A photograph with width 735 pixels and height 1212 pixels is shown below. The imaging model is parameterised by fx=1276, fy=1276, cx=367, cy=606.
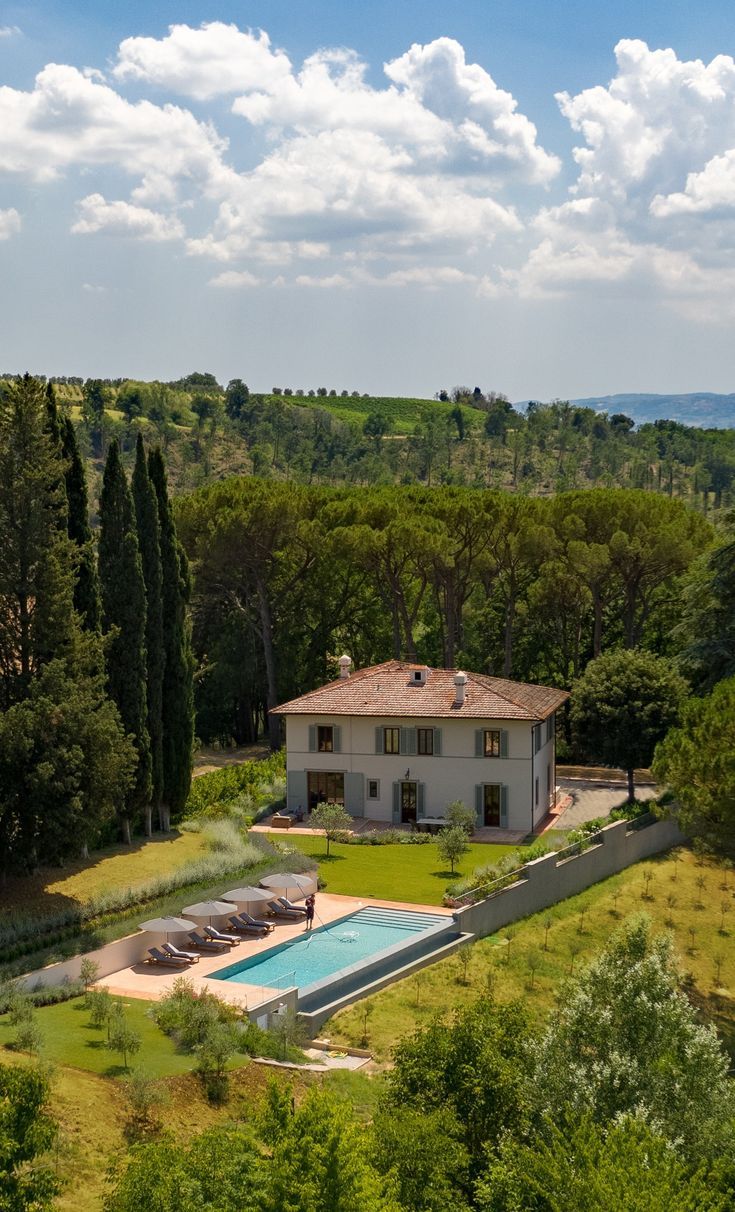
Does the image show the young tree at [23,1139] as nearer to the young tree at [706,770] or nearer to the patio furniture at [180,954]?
the patio furniture at [180,954]

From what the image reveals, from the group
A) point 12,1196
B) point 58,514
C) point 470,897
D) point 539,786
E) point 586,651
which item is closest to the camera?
point 12,1196

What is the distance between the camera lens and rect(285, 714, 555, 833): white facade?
39188 millimetres

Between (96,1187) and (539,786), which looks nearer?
(96,1187)

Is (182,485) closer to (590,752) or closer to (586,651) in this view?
(586,651)

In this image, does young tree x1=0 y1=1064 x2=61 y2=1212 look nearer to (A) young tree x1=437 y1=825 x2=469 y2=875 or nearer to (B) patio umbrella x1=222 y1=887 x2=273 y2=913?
(B) patio umbrella x1=222 y1=887 x2=273 y2=913

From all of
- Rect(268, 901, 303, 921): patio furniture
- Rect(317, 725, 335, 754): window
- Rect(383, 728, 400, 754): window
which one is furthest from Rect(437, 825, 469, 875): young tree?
Rect(317, 725, 335, 754): window

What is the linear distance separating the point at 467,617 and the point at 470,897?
110 ft

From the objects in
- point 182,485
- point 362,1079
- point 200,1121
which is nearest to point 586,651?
point 362,1079

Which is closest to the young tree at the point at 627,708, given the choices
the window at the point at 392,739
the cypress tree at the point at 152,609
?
the window at the point at 392,739

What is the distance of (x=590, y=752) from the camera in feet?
141

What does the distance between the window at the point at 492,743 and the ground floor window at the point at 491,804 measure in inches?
Answer: 37.7

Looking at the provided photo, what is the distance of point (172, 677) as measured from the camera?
1422 inches

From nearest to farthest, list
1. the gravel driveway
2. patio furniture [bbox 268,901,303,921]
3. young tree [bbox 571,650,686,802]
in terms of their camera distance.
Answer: patio furniture [bbox 268,901,303,921] → the gravel driveway → young tree [bbox 571,650,686,802]

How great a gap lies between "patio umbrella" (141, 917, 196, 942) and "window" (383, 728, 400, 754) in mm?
14315
